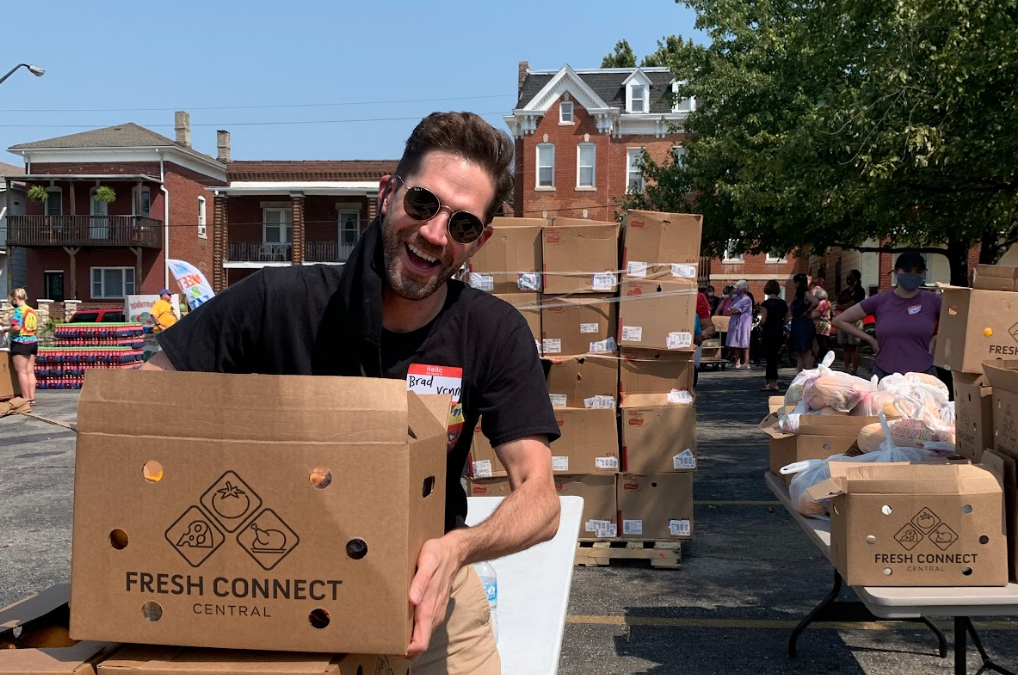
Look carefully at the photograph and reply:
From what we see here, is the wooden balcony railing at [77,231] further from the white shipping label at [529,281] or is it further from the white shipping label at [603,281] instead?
the white shipping label at [603,281]

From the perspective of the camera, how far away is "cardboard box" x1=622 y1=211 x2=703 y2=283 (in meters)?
6.24

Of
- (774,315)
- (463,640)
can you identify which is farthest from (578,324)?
(774,315)

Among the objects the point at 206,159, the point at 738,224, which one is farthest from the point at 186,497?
the point at 206,159

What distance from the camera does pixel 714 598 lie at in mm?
5434

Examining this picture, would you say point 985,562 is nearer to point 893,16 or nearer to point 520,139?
point 893,16

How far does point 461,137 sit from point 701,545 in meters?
5.08

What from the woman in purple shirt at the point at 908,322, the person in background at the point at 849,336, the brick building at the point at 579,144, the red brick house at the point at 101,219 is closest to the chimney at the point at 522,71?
the brick building at the point at 579,144

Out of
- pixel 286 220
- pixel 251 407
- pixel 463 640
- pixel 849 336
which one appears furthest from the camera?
pixel 286 220

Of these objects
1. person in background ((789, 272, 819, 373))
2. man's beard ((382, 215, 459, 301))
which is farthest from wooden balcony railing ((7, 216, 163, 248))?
man's beard ((382, 215, 459, 301))

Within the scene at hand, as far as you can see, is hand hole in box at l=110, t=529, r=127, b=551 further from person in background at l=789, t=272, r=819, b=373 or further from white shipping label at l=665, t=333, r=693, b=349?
person in background at l=789, t=272, r=819, b=373

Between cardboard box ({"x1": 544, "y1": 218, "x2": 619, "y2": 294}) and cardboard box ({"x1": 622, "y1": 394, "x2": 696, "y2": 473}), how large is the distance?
2.86 ft

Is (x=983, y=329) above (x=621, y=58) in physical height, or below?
below

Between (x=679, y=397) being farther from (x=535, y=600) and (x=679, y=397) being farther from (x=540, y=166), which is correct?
(x=540, y=166)

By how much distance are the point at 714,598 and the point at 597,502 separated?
1.12 metres
